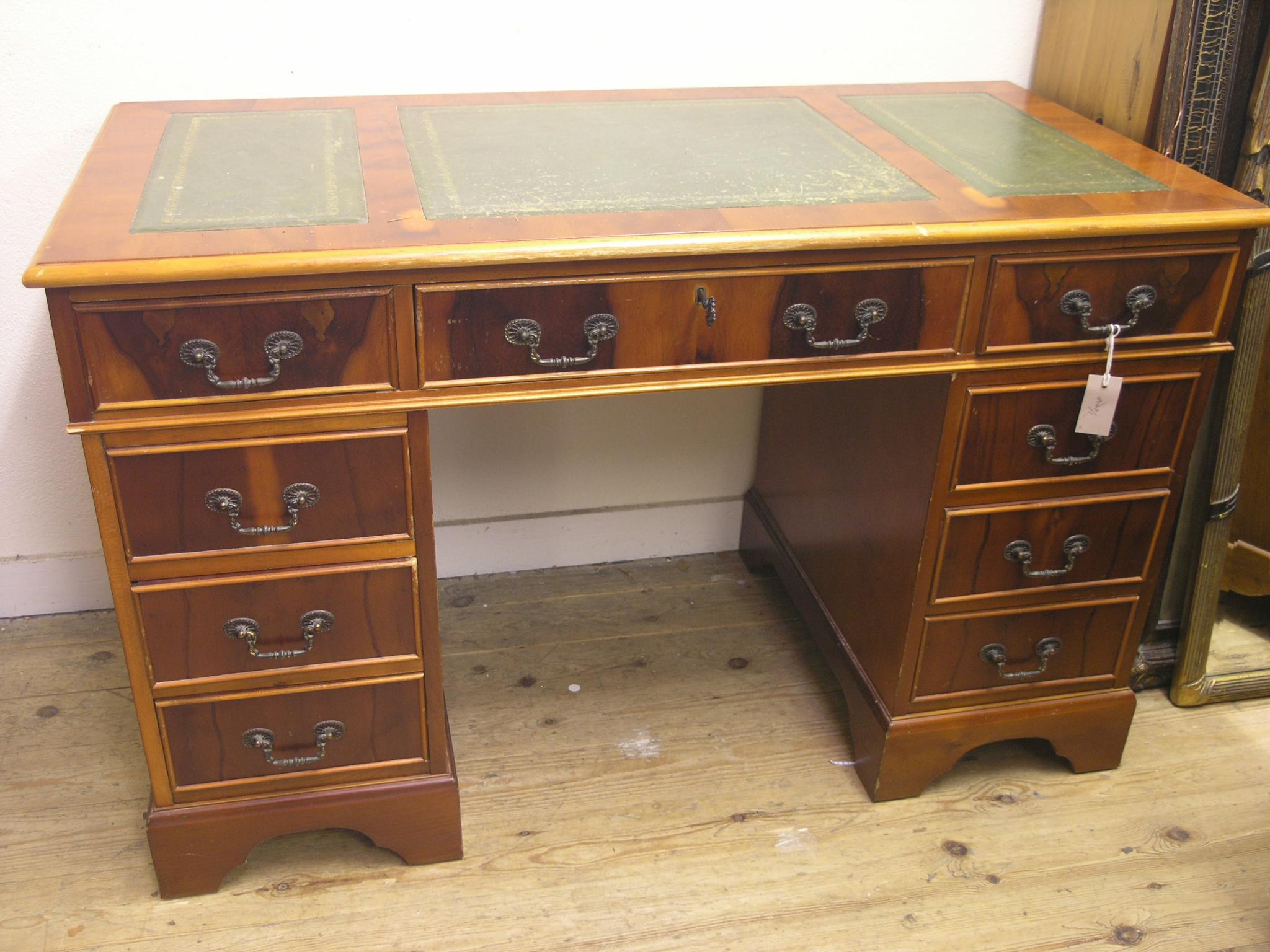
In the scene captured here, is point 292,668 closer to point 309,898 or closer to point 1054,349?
point 309,898

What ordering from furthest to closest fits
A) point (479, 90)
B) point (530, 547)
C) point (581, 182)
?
1. point (530, 547)
2. point (479, 90)
3. point (581, 182)

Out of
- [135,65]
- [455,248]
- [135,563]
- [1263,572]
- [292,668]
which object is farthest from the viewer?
[1263,572]

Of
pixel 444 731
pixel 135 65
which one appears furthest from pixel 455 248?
pixel 135 65

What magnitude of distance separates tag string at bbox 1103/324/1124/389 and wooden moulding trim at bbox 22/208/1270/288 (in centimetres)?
13

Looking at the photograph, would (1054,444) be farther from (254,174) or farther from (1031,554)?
(254,174)

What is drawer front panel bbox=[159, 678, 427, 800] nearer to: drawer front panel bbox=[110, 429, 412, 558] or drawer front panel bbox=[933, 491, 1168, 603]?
drawer front panel bbox=[110, 429, 412, 558]

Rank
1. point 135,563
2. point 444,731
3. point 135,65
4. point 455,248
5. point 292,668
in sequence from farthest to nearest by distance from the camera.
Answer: point 135,65 → point 444,731 → point 292,668 → point 135,563 → point 455,248

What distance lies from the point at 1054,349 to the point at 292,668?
1.09 m

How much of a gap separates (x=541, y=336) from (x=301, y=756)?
68 centimetres

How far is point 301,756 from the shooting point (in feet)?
5.36

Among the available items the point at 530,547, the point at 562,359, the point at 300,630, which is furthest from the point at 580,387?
the point at 530,547

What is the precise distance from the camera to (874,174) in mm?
1624

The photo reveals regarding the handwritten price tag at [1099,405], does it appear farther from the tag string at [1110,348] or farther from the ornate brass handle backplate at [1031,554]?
the ornate brass handle backplate at [1031,554]

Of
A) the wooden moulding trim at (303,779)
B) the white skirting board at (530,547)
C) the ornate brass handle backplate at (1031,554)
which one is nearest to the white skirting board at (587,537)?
the white skirting board at (530,547)
